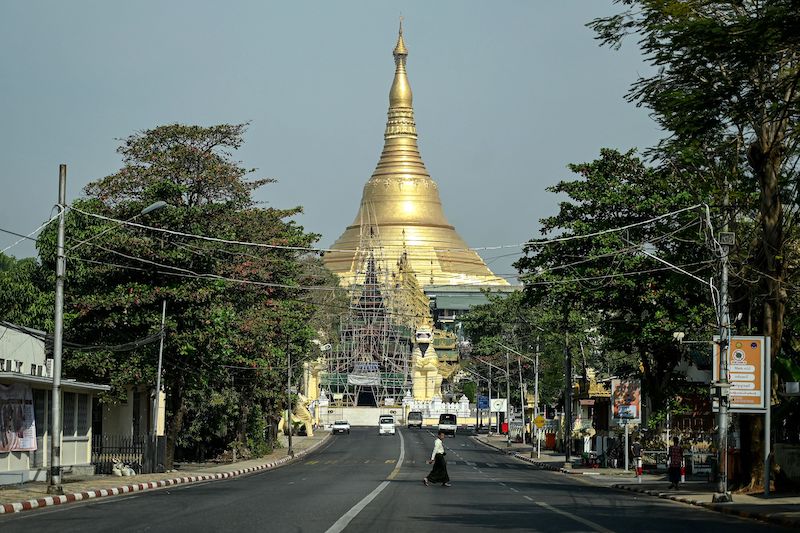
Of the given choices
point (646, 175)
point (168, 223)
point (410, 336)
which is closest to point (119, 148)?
point (168, 223)

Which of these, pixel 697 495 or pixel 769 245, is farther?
pixel 697 495

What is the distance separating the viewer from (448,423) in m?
111

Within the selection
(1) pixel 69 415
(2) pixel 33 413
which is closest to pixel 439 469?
(2) pixel 33 413

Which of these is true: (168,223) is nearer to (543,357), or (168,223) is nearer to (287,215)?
(287,215)

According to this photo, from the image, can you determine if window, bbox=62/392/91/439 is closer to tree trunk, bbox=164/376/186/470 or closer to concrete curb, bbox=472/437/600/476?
tree trunk, bbox=164/376/186/470

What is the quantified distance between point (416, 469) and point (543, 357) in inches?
1593

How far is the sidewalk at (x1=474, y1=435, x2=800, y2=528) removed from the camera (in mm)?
24531

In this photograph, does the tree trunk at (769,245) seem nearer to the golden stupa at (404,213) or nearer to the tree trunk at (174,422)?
the tree trunk at (174,422)

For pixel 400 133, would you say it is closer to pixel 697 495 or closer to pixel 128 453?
pixel 128 453

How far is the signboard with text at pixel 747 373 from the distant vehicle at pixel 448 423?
7320 centimetres

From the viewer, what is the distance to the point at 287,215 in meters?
60.2

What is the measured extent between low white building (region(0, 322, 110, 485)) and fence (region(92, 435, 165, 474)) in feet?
7.19

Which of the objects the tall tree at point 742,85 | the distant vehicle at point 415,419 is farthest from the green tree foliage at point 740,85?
the distant vehicle at point 415,419

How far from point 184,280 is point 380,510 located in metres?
20.7
